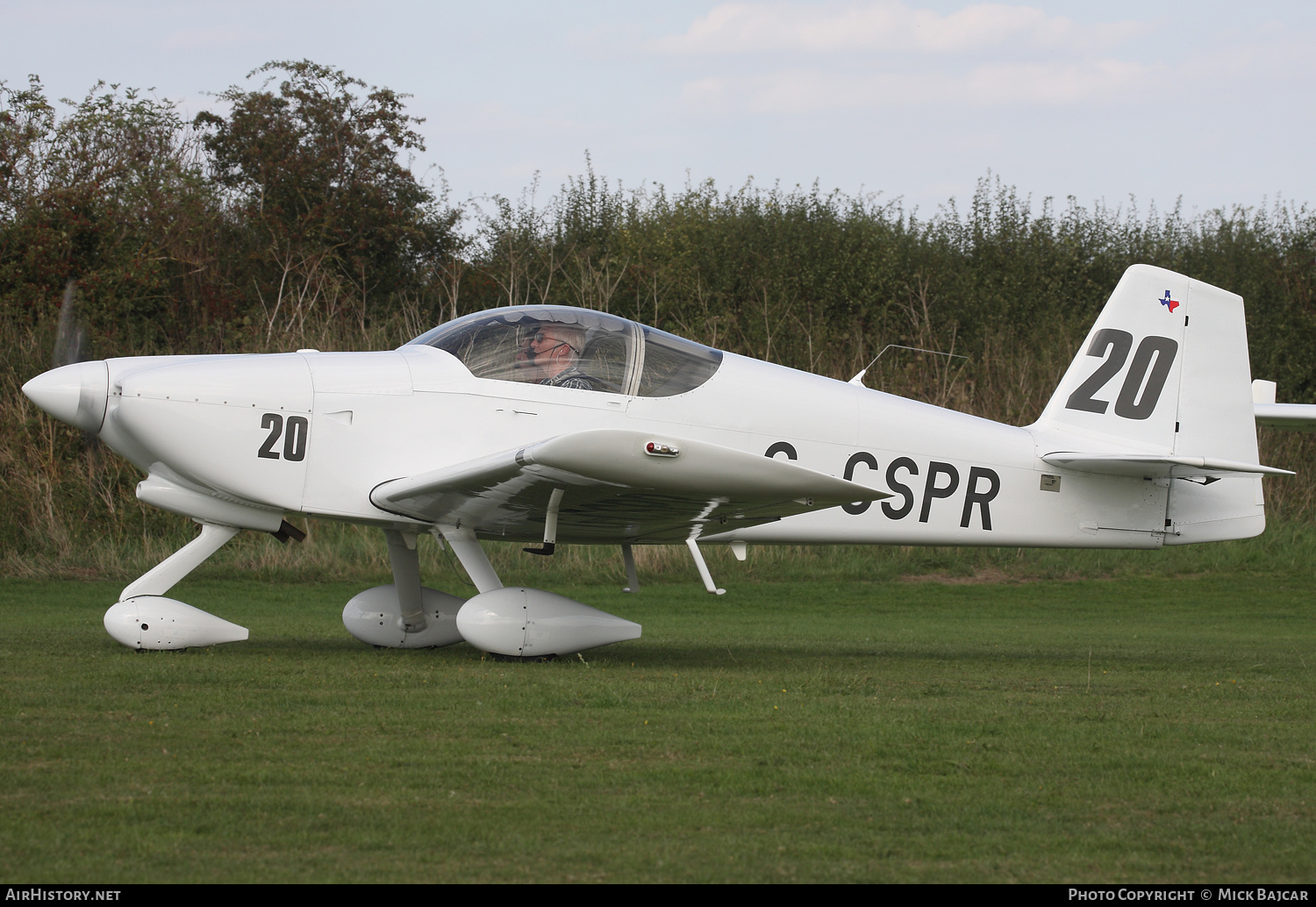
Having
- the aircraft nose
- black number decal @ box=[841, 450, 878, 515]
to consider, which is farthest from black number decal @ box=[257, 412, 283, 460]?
black number decal @ box=[841, 450, 878, 515]

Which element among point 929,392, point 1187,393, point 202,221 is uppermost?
point 202,221

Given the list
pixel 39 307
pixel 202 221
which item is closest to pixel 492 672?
pixel 39 307

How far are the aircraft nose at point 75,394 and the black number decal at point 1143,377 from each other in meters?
6.78

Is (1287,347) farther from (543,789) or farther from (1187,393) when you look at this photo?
(543,789)

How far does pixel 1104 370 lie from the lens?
28.3ft

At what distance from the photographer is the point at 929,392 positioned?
17.7 metres

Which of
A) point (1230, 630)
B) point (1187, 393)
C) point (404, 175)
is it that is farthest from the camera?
point (404, 175)

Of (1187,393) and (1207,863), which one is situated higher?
(1187,393)

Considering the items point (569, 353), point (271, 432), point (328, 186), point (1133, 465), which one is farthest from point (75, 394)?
point (328, 186)

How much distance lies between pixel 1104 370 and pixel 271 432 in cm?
576

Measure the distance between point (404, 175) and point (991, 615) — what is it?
1689 cm

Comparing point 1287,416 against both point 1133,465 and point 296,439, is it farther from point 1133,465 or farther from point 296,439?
point 296,439

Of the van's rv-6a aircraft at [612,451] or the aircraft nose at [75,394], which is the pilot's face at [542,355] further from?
the aircraft nose at [75,394]

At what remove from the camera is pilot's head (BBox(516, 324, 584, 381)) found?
7.43m
